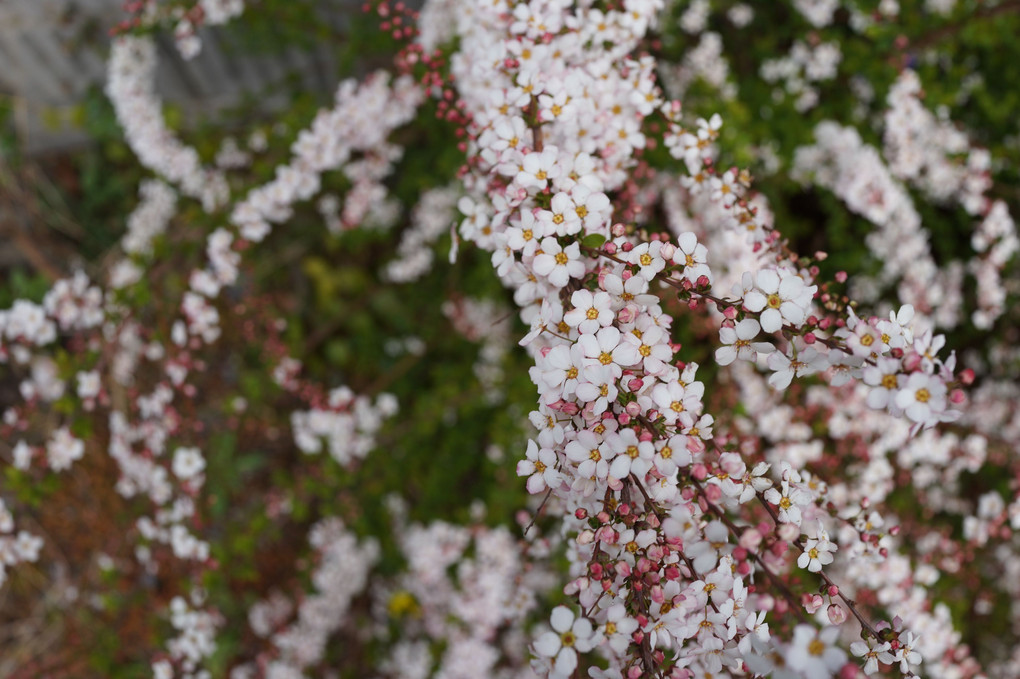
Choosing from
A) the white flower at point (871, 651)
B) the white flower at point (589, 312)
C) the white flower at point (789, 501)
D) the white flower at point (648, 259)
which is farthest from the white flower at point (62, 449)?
the white flower at point (871, 651)

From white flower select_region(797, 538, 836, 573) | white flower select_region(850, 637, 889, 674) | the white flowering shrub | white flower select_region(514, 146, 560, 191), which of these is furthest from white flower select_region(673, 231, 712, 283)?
white flower select_region(850, 637, 889, 674)

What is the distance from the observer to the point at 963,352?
476 cm

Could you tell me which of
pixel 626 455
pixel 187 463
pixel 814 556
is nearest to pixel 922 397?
pixel 814 556

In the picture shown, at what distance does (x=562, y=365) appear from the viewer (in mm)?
1890

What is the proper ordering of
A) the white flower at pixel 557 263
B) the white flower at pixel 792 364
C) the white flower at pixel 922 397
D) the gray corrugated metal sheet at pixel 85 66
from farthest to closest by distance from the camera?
1. the gray corrugated metal sheet at pixel 85 66
2. the white flower at pixel 557 263
3. the white flower at pixel 792 364
4. the white flower at pixel 922 397

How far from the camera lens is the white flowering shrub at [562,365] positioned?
→ 1.88 metres

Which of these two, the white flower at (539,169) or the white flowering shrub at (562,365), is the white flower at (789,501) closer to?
the white flowering shrub at (562,365)

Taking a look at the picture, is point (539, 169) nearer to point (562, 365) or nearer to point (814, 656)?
point (562, 365)

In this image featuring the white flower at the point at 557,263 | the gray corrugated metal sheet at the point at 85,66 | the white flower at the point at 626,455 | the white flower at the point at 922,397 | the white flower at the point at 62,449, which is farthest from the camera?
the gray corrugated metal sheet at the point at 85,66

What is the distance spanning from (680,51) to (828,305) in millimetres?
3011

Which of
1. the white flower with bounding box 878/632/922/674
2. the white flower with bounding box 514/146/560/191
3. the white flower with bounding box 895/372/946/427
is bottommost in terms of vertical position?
the white flower with bounding box 878/632/922/674

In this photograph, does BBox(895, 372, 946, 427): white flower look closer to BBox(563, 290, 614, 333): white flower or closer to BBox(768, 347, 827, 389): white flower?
BBox(768, 347, 827, 389): white flower

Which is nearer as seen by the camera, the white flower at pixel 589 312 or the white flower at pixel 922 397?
the white flower at pixel 922 397

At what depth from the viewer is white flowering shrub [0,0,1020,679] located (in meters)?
1.88
